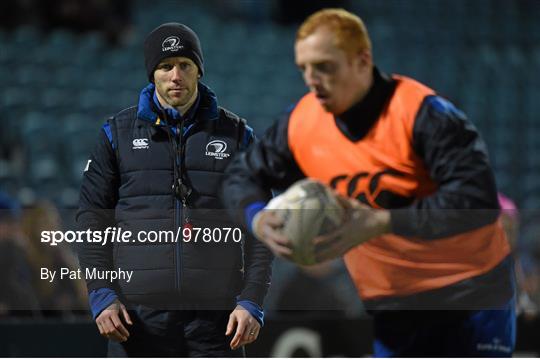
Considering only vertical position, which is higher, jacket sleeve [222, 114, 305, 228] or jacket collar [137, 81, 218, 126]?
jacket collar [137, 81, 218, 126]

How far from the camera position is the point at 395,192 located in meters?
2.78

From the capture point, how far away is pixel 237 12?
45.3 feet

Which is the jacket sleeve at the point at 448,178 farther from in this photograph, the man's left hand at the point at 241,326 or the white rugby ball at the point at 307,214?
the man's left hand at the point at 241,326

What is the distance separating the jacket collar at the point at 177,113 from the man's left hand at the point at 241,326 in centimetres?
66

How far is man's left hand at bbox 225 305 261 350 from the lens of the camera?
338 centimetres

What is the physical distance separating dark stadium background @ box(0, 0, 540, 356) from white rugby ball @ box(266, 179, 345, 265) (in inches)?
75.0

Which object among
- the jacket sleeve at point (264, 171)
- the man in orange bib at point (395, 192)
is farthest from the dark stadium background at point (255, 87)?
the man in orange bib at point (395, 192)

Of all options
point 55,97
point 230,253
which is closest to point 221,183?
point 230,253

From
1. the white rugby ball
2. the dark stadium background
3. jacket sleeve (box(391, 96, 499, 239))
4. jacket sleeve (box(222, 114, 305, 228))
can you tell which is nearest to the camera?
jacket sleeve (box(391, 96, 499, 239))

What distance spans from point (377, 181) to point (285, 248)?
0.32m

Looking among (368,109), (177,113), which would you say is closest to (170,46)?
(177,113)
